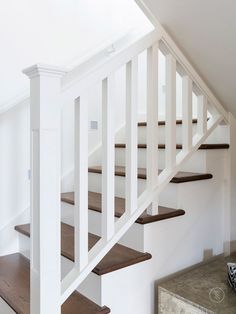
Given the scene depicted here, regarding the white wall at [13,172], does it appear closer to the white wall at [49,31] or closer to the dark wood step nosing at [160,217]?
the white wall at [49,31]

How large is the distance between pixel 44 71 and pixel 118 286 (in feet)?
3.45

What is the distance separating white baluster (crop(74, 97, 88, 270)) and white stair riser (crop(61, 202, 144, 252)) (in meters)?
0.41

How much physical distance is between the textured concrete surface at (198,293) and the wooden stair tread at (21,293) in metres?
0.33

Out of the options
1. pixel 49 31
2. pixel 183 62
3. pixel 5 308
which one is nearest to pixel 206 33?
pixel 183 62

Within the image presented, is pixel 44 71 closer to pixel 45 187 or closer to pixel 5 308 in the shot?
pixel 45 187

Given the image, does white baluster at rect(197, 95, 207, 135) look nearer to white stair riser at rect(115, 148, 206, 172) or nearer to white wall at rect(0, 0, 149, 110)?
white stair riser at rect(115, 148, 206, 172)

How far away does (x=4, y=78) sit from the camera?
2.11 meters

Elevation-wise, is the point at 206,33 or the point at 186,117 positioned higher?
the point at 206,33

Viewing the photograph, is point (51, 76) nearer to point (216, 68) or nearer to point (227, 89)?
point (216, 68)

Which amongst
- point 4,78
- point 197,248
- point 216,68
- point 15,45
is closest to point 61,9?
point 15,45

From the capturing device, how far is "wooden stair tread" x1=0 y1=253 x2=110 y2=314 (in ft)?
4.54

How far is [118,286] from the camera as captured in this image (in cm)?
147

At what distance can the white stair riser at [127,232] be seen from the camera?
1606mm

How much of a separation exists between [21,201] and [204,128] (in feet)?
4.50
